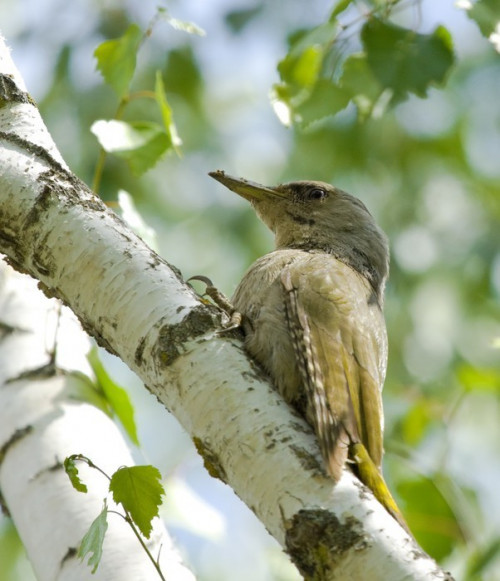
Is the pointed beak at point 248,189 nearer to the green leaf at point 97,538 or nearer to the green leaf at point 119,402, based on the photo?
the green leaf at point 119,402

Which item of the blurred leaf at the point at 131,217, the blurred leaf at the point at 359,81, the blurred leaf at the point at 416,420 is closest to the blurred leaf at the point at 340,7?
the blurred leaf at the point at 359,81

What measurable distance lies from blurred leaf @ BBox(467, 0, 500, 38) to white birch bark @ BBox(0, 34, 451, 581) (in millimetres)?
1363

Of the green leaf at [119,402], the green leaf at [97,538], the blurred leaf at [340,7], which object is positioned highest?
the blurred leaf at [340,7]

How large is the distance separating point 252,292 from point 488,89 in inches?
186

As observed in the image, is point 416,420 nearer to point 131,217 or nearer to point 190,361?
point 131,217

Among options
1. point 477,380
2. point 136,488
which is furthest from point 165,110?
point 477,380

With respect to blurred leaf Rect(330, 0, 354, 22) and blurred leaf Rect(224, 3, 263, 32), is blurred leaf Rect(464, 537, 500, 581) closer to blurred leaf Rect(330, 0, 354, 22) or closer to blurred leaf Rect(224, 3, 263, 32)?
blurred leaf Rect(330, 0, 354, 22)

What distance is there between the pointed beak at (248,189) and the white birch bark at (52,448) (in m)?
1.27

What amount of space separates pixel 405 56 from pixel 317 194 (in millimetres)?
A: 1637

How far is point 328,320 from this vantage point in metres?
3.40

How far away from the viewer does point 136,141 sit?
10.8ft

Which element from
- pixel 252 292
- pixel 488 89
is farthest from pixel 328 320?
pixel 488 89

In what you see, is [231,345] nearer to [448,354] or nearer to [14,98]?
[14,98]

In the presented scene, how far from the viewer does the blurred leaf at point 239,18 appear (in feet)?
21.1
